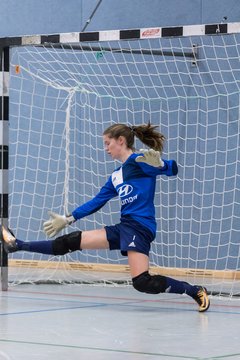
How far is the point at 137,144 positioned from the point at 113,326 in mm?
5907

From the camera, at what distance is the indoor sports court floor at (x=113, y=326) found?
5199mm

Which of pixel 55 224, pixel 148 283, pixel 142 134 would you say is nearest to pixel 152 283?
pixel 148 283

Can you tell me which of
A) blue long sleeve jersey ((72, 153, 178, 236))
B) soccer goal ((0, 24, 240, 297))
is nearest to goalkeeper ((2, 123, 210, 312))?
blue long sleeve jersey ((72, 153, 178, 236))

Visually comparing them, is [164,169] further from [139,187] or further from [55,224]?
[55,224]

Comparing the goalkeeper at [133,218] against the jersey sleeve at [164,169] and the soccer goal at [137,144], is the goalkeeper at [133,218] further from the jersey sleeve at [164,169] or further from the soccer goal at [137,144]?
A: the soccer goal at [137,144]

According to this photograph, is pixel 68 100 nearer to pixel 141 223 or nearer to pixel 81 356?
pixel 141 223

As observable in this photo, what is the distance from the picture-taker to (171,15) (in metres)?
12.1

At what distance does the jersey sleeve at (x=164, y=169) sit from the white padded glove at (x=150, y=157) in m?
0.15

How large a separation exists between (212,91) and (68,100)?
2004 millimetres

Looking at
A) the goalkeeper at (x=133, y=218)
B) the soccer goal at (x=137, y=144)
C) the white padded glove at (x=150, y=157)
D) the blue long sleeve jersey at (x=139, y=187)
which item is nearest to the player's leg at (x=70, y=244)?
the goalkeeper at (x=133, y=218)

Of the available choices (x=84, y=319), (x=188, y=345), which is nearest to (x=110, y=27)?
(x=84, y=319)

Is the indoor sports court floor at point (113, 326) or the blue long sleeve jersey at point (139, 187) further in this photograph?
the blue long sleeve jersey at point (139, 187)

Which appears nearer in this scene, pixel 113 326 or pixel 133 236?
pixel 113 326

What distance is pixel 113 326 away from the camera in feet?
21.0
